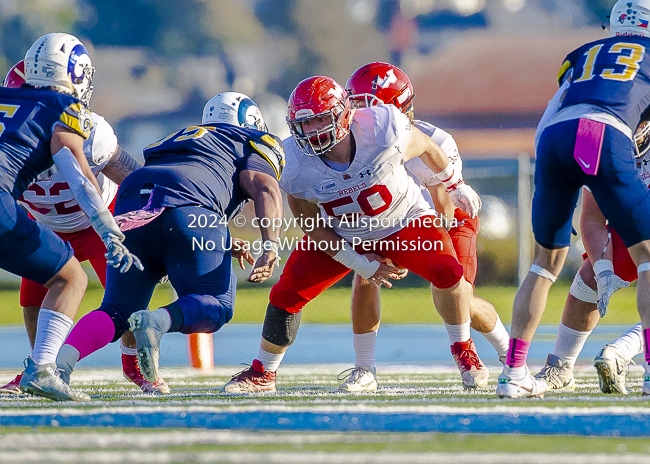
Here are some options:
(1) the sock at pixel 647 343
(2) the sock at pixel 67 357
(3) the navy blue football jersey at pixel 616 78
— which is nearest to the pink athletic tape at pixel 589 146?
(3) the navy blue football jersey at pixel 616 78

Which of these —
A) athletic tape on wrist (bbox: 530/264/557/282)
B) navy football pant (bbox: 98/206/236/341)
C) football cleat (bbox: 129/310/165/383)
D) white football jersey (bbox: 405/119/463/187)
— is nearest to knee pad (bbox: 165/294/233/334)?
navy football pant (bbox: 98/206/236/341)

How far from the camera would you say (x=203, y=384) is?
501 cm

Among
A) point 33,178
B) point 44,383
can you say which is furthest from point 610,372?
point 33,178

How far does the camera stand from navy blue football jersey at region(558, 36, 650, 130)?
3.68 meters

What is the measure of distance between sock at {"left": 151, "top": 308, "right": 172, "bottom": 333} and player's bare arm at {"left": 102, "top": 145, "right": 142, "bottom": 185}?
4.56ft

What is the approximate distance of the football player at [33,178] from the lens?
3689 mm

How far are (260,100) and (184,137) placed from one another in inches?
1504

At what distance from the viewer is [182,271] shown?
3889 millimetres

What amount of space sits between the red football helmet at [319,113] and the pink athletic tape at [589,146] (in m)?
1.10

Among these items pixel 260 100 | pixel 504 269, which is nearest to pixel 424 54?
pixel 260 100

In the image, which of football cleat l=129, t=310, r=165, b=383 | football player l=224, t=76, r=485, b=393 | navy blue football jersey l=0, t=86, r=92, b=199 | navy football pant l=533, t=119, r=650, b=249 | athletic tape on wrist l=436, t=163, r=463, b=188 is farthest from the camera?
athletic tape on wrist l=436, t=163, r=463, b=188

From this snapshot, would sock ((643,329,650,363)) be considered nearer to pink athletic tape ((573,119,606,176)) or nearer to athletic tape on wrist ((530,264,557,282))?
athletic tape on wrist ((530,264,557,282))

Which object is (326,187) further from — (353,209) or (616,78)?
(616,78)

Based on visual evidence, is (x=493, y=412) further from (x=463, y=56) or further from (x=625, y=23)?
(x=463, y=56)
